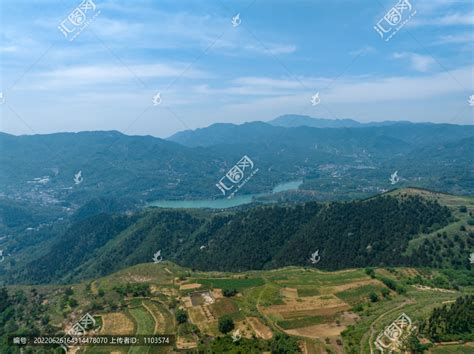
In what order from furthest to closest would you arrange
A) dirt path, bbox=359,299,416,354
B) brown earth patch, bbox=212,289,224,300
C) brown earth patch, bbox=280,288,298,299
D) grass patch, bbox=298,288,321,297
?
1. grass patch, bbox=298,288,321,297
2. brown earth patch, bbox=280,288,298,299
3. brown earth patch, bbox=212,289,224,300
4. dirt path, bbox=359,299,416,354

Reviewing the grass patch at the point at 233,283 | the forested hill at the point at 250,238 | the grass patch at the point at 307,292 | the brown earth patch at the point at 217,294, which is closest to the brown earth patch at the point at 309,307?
the grass patch at the point at 307,292

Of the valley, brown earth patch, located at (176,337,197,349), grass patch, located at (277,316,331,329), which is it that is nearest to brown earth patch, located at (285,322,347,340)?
the valley

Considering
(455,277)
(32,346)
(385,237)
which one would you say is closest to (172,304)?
(32,346)

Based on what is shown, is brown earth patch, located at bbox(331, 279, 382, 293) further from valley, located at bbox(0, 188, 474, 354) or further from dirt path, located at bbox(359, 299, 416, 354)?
dirt path, located at bbox(359, 299, 416, 354)

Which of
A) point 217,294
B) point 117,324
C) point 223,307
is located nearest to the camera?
point 117,324

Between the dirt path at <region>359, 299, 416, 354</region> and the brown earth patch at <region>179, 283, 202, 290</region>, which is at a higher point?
the brown earth patch at <region>179, 283, 202, 290</region>

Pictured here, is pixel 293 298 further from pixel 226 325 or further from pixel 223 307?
pixel 226 325

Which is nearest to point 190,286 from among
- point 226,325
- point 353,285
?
point 226,325
